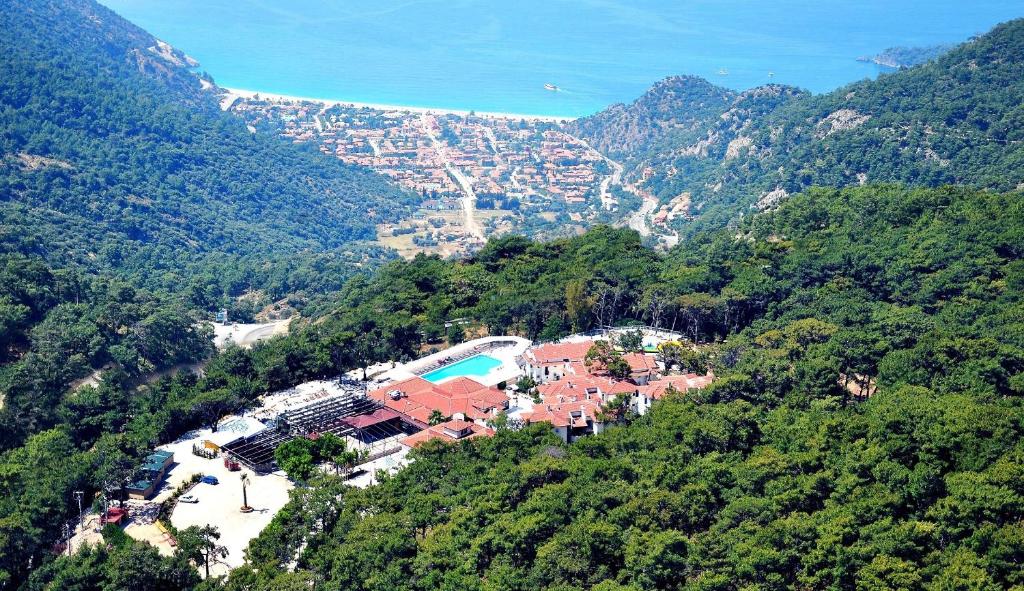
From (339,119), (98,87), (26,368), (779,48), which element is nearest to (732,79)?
(779,48)

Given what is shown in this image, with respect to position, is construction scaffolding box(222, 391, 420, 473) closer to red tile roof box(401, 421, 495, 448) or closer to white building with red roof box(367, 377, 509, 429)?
white building with red roof box(367, 377, 509, 429)

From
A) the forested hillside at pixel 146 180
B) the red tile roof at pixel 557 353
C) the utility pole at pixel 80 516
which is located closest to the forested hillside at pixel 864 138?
the forested hillside at pixel 146 180

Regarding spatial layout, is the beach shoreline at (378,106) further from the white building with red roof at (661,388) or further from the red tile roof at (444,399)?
the white building with red roof at (661,388)

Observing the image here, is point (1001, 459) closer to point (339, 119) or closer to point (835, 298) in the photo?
point (835, 298)

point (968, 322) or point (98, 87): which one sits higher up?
point (98, 87)

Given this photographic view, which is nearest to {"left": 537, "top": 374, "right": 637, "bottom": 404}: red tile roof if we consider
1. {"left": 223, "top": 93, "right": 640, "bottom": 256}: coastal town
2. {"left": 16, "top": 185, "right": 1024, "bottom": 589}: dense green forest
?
{"left": 16, "top": 185, "right": 1024, "bottom": 589}: dense green forest
